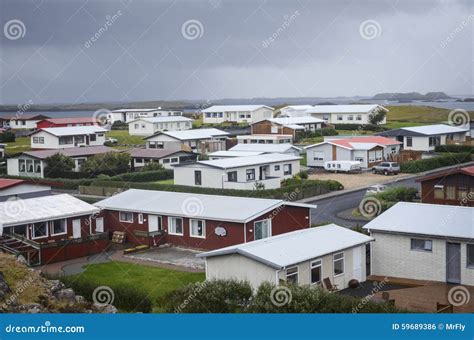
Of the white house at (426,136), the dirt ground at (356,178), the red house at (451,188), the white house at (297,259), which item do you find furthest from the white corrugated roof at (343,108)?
the white house at (297,259)

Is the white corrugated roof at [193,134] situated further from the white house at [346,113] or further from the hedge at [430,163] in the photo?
the hedge at [430,163]

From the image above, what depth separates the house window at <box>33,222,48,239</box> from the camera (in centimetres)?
1281

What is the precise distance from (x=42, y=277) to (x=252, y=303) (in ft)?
10.9

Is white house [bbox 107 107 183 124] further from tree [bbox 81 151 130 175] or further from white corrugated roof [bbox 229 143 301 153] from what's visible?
tree [bbox 81 151 130 175]

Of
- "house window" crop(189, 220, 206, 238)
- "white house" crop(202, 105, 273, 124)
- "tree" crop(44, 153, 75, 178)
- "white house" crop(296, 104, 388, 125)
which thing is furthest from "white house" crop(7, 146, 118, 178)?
"white house" crop(202, 105, 273, 124)

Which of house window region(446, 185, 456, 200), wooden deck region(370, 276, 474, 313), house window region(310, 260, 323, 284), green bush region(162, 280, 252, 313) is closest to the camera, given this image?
green bush region(162, 280, 252, 313)

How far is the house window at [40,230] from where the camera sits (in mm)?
12809

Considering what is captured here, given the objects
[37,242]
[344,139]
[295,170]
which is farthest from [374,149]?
[37,242]

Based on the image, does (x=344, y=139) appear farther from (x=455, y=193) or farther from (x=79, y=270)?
(x=79, y=270)

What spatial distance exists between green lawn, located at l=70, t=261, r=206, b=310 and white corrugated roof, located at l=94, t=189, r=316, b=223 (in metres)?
1.69

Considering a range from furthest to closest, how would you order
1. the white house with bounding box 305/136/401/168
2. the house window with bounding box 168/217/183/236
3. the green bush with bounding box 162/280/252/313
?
the white house with bounding box 305/136/401/168, the house window with bounding box 168/217/183/236, the green bush with bounding box 162/280/252/313

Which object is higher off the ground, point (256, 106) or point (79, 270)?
point (256, 106)

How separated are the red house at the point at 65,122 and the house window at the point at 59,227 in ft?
55.8

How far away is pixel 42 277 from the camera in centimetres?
920
